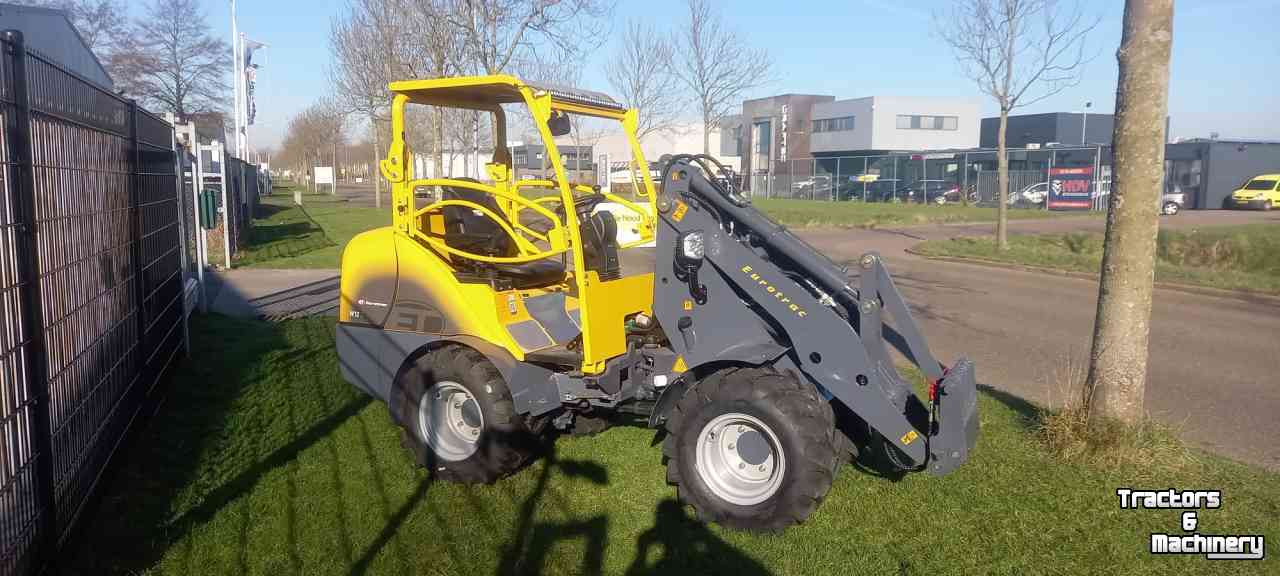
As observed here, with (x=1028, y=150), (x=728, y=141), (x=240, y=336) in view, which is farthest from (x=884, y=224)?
(x=728, y=141)

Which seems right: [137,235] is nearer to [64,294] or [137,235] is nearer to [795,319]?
[64,294]

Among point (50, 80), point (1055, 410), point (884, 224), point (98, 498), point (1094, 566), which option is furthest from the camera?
point (884, 224)

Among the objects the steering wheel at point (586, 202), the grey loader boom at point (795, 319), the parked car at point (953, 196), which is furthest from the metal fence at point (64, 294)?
the parked car at point (953, 196)

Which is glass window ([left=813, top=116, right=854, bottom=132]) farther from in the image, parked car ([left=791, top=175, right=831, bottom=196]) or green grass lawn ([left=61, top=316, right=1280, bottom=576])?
green grass lawn ([left=61, top=316, right=1280, bottom=576])

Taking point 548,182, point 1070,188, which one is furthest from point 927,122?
point 548,182

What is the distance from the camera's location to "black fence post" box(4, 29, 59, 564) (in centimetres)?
402

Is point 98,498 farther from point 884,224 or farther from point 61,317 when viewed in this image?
point 884,224

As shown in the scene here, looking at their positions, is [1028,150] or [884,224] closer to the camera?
[884,224]

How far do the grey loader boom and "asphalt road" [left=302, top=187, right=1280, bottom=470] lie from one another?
1.93 meters

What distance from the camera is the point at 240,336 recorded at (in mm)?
10070

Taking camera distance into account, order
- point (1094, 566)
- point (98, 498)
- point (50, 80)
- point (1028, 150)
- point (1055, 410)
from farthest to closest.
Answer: point (1028, 150), point (1055, 410), point (98, 498), point (50, 80), point (1094, 566)

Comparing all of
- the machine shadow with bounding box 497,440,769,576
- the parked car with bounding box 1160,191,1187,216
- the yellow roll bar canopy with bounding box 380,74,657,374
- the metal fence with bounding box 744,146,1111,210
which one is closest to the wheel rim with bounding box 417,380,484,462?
the machine shadow with bounding box 497,440,769,576

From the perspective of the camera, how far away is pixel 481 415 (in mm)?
5398

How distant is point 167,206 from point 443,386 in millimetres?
4560
